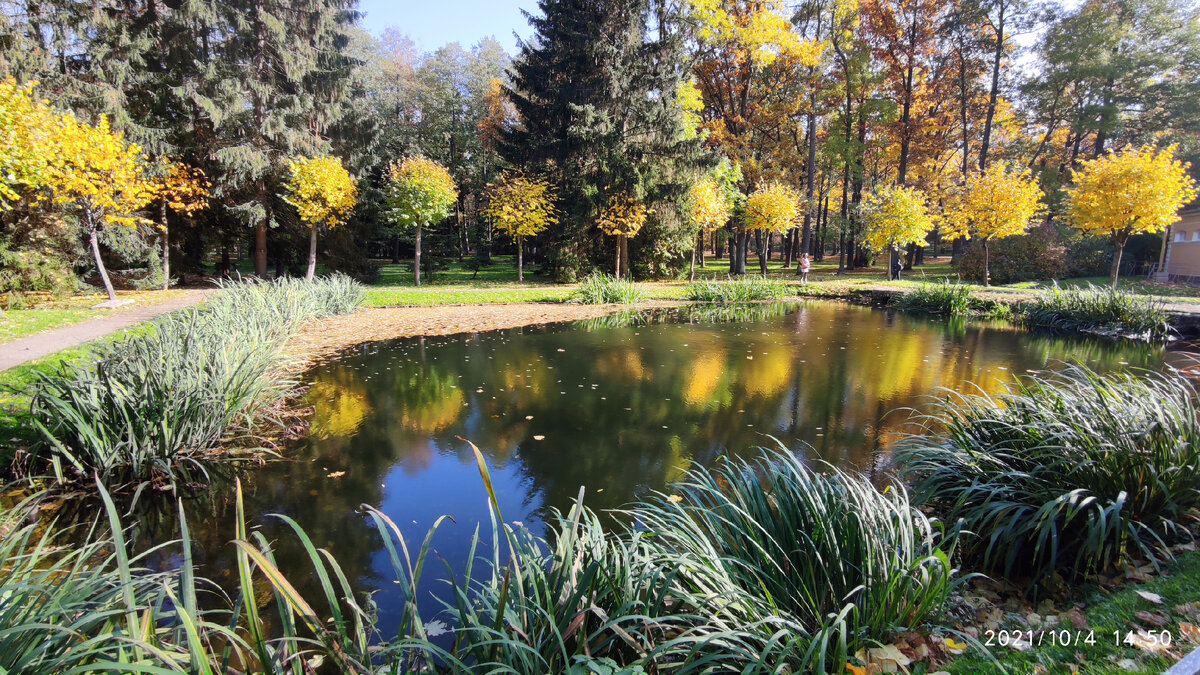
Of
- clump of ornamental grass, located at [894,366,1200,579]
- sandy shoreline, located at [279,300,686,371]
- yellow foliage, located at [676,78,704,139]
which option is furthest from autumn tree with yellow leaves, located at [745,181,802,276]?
clump of ornamental grass, located at [894,366,1200,579]

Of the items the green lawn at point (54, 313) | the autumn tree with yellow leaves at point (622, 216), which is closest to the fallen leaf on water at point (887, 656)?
the green lawn at point (54, 313)

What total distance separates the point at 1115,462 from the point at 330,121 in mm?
25247

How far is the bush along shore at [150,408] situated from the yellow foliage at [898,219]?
2134 centimetres

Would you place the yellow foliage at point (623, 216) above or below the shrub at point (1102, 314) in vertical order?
above

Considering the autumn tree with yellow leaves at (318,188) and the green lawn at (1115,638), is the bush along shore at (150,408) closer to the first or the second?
the green lawn at (1115,638)

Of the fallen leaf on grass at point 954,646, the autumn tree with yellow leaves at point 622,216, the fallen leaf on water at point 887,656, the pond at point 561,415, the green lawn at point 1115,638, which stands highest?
the autumn tree with yellow leaves at point 622,216

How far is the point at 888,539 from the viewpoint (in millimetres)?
2805

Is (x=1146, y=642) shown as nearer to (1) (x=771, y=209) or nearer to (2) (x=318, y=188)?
(2) (x=318, y=188)

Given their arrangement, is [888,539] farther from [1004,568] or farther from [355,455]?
[355,455]

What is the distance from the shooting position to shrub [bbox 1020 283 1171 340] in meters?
11.8

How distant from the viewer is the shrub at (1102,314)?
464 inches

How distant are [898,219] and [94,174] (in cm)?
2429

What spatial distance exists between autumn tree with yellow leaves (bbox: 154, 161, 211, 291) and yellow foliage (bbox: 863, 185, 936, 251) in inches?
945

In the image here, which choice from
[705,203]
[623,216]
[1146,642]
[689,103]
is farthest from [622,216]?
[1146,642]
